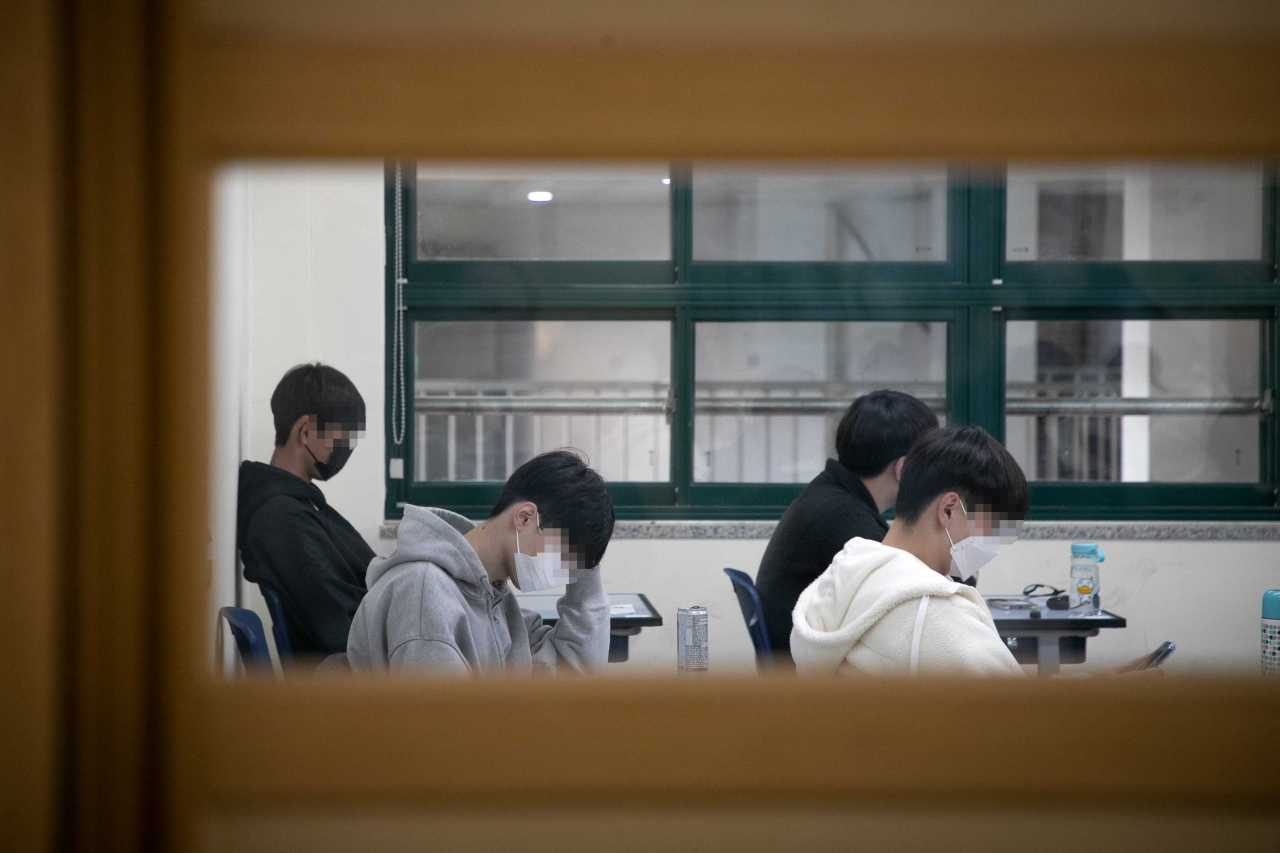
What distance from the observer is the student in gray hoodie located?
1490 mm

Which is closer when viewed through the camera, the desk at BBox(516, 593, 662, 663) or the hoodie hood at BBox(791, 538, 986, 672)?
the hoodie hood at BBox(791, 538, 986, 672)

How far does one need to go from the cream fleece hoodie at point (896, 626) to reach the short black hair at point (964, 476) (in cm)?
19

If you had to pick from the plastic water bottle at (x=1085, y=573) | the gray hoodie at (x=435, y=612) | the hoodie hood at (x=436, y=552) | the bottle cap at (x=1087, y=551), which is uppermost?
the hoodie hood at (x=436, y=552)

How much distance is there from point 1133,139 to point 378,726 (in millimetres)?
619

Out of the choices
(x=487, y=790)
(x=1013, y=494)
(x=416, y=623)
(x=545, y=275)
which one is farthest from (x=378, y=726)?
(x=545, y=275)

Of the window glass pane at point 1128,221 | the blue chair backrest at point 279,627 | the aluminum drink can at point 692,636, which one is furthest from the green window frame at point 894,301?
the blue chair backrest at point 279,627

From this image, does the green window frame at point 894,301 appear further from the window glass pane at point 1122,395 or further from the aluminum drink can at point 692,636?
the aluminum drink can at point 692,636

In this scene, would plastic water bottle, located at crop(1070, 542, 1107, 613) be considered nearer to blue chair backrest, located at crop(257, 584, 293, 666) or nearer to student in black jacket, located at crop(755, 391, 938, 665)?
student in black jacket, located at crop(755, 391, 938, 665)

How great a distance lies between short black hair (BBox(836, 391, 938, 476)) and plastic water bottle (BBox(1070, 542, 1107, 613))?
1.05 meters

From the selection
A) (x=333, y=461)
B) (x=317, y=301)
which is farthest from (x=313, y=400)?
(x=317, y=301)

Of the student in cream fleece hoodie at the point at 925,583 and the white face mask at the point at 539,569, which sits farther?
the white face mask at the point at 539,569

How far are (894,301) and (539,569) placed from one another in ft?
7.88

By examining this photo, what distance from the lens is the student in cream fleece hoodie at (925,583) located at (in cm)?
129

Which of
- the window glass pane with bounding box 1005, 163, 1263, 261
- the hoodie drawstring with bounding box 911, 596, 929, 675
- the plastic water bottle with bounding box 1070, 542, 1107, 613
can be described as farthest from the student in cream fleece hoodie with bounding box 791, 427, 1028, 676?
the window glass pane with bounding box 1005, 163, 1263, 261
